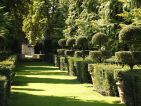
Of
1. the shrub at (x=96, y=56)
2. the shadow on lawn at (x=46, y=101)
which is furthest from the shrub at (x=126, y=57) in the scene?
the shrub at (x=96, y=56)

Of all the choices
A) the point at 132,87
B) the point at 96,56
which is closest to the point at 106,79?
the point at 132,87

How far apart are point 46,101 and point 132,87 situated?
5.01 m

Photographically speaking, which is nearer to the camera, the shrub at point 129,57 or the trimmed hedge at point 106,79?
the shrub at point 129,57

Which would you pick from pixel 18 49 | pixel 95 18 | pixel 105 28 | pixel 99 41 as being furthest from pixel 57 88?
pixel 18 49

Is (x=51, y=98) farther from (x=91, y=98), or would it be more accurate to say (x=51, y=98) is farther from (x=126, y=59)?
(x=126, y=59)

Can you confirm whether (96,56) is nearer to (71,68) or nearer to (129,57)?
(129,57)

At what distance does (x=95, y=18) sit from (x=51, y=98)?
69.4 feet

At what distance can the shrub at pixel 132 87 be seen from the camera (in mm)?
11609

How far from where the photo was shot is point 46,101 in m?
16.1

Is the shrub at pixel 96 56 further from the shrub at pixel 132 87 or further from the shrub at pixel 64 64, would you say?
the shrub at pixel 64 64

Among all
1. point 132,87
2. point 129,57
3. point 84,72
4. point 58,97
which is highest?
point 129,57

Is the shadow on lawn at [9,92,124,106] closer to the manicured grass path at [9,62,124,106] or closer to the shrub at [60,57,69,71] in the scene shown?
the manicured grass path at [9,62,124,106]

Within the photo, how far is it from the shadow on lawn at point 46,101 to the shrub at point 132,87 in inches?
84.9

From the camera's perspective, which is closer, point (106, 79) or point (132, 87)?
point (132, 87)
